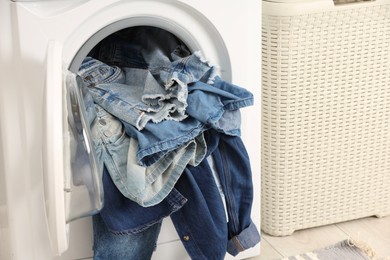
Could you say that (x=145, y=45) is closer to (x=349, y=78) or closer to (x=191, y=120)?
(x=191, y=120)

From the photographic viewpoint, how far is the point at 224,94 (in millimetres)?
1499

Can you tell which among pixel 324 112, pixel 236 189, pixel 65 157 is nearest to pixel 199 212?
pixel 236 189

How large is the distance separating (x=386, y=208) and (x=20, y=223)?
3.34 ft

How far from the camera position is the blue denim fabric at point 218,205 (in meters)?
1.52

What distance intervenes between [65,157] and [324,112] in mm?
744

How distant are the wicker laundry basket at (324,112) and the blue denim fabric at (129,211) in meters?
0.41

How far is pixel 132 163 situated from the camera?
56.0 inches

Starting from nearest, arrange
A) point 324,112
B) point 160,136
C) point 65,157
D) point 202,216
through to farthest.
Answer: point 65,157 → point 160,136 → point 202,216 → point 324,112

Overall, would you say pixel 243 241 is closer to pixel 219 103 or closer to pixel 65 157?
pixel 219 103

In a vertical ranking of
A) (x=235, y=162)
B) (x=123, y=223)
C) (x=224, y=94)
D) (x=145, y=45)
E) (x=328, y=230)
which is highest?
(x=145, y=45)

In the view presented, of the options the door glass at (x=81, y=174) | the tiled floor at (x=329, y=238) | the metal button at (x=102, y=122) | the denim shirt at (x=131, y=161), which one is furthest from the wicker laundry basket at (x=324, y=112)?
the door glass at (x=81, y=174)

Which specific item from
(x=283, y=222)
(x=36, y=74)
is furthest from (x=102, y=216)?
(x=283, y=222)

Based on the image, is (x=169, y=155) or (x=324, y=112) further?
(x=324, y=112)

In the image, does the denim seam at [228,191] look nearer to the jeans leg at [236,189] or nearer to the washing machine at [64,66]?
the jeans leg at [236,189]
